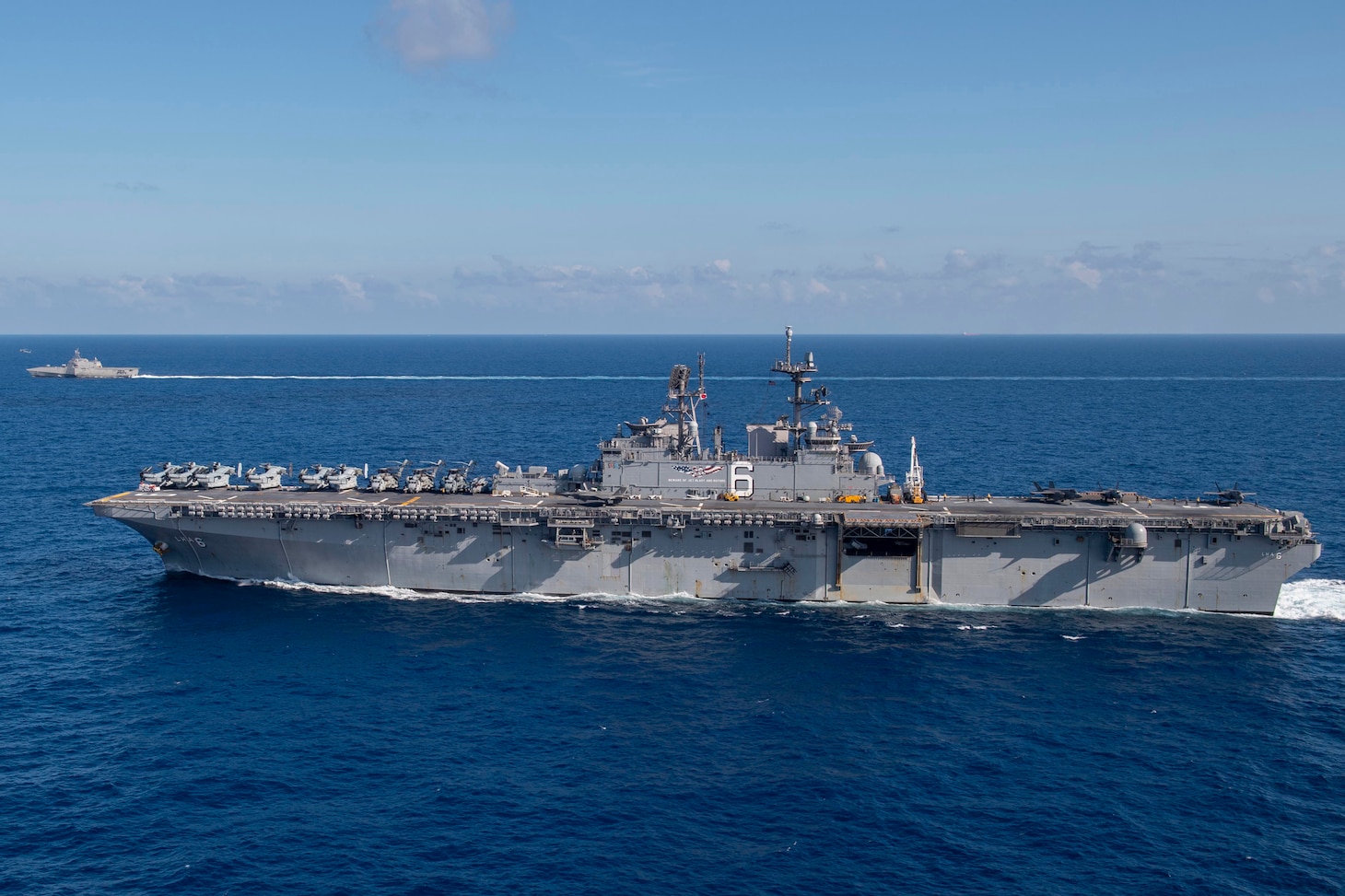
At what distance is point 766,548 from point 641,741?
44.6 ft

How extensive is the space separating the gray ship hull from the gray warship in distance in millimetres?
75

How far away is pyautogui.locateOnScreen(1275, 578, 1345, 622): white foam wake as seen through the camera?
39.7m

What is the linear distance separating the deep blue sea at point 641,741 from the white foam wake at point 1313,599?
18cm

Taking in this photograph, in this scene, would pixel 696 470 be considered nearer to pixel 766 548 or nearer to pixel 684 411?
pixel 684 411

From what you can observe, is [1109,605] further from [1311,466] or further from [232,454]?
[232,454]

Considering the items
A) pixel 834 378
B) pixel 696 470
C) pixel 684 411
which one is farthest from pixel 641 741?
pixel 834 378

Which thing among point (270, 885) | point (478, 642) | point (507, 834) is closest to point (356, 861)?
point (270, 885)

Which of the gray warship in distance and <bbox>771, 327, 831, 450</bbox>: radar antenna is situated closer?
the gray warship in distance

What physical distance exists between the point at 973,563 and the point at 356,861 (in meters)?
26.9

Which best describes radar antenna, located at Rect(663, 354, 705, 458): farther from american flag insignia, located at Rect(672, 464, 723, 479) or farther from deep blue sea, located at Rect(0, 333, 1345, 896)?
deep blue sea, located at Rect(0, 333, 1345, 896)

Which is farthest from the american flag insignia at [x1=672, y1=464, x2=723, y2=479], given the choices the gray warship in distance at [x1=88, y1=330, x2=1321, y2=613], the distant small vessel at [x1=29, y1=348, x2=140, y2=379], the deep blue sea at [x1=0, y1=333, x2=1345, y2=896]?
the distant small vessel at [x1=29, y1=348, x2=140, y2=379]

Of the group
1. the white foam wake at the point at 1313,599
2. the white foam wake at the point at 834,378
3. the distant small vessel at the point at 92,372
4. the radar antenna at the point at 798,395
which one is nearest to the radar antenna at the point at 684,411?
the radar antenna at the point at 798,395

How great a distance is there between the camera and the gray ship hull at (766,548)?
3928 centimetres

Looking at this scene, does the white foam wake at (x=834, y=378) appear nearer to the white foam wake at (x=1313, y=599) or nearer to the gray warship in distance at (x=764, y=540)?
the gray warship in distance at (x=764, y=540)
